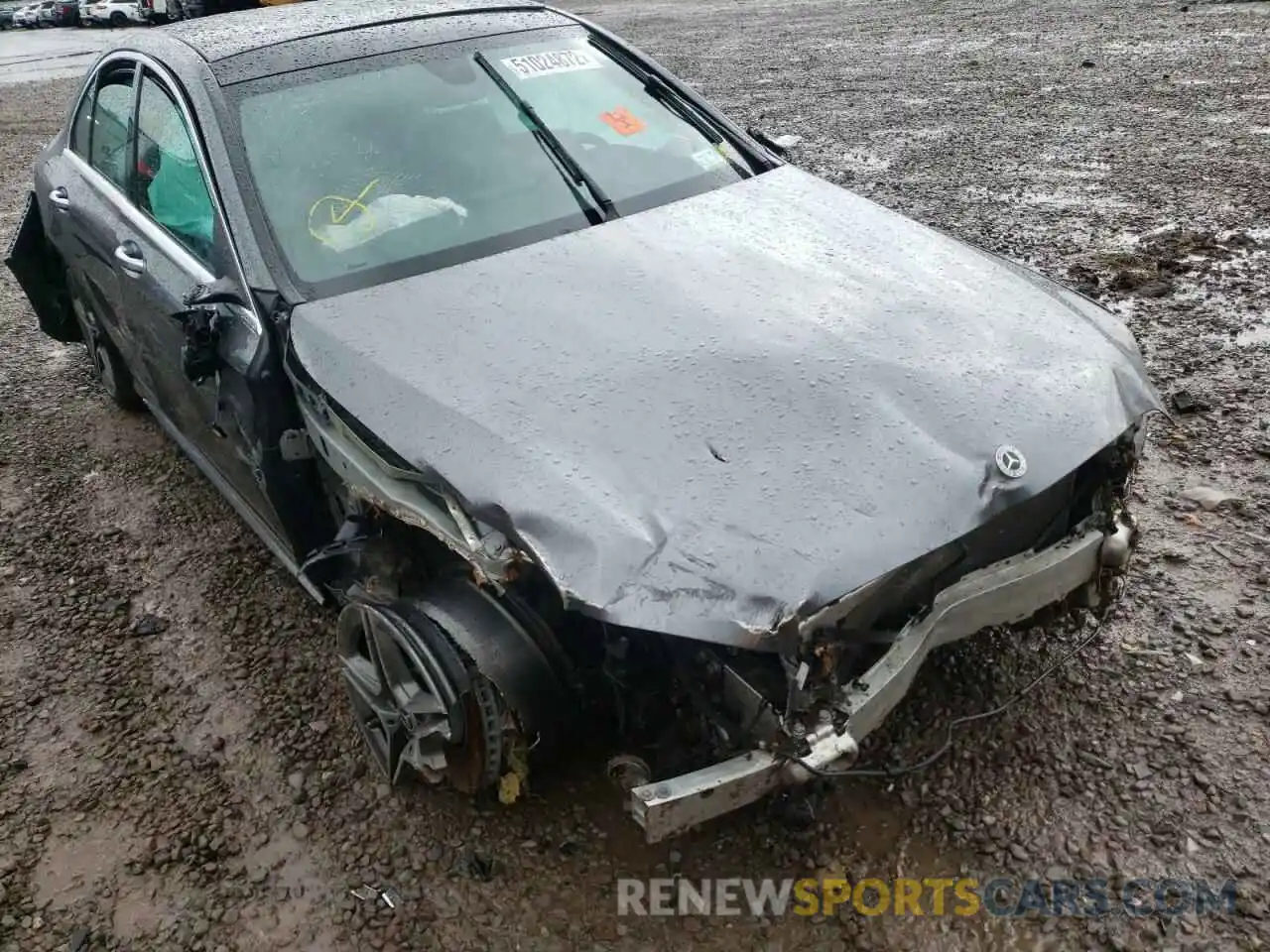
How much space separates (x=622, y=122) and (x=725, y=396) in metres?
1.49

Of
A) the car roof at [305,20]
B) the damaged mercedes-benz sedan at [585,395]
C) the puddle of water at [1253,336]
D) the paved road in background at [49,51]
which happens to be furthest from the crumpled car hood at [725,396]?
the paved road in background at [49,51]

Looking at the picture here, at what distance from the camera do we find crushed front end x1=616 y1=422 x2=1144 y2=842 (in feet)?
6.28

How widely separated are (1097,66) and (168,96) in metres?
9.10

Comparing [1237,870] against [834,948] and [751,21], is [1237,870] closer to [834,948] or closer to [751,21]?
[834,948]

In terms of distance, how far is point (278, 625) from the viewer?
3.30 meters

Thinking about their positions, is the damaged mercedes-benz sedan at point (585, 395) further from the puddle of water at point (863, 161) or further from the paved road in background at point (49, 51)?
the paved road in background at point (49, 51)

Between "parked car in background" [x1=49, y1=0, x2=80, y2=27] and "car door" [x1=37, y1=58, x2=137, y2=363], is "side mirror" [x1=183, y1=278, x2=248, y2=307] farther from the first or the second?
"parked car in background" [x1=49, y1=0, x2=80, y2=27]

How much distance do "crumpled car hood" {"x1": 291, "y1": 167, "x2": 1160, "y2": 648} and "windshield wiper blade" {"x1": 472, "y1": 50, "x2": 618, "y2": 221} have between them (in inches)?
5.4

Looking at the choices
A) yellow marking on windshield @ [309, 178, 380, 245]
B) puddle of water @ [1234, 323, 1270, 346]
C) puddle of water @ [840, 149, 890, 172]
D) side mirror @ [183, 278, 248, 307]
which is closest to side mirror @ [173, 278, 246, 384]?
side mirror @ [183, 278, 248, 307]

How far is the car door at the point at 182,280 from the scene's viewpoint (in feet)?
8.95

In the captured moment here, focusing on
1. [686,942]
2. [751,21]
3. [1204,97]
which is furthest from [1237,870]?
[751,21]

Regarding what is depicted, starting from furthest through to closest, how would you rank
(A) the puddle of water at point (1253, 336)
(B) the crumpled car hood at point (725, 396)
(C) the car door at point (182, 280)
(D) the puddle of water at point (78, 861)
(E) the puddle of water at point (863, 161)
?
1. (E) the puddle of water at point (863, 161)
2. (A) the puddle of water at point (1253, 336)
3. (C) the car door at point (182, 280)
4. (D) the puddle of water at point (78, 861)
5. (B) the crumpled car hood at point (725, 396)

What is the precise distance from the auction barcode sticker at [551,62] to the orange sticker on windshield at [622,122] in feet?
0.78

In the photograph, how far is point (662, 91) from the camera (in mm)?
3494
